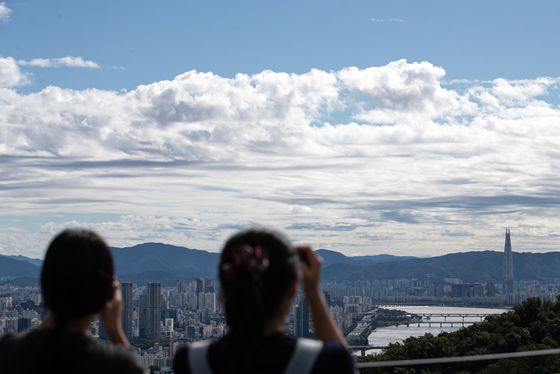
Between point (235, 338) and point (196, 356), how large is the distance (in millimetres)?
110

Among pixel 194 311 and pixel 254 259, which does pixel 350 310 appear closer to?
pixel 194 311

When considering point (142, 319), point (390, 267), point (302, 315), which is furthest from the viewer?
point (390, 267)

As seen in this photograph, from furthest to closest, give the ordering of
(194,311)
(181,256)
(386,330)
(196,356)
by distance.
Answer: (181,256) < (194,311) < (386,330) < (196,356)

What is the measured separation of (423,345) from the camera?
19.7m

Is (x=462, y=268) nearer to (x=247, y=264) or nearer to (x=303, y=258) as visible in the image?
(x=303, y=258)

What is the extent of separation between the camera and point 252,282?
157cm

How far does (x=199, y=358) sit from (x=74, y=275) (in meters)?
A: 0.27

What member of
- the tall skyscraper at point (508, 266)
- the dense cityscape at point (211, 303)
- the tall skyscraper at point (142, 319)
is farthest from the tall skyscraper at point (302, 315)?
the tall skyscraper at point (508, 266)

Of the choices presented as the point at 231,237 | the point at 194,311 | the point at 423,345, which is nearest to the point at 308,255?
the point at 231,237

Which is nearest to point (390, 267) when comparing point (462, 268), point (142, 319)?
point (462, 268)

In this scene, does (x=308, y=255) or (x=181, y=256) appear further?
(x=181, y=256)

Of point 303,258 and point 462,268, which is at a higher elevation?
point 303,258

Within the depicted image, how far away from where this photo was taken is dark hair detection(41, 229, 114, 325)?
1703 mm

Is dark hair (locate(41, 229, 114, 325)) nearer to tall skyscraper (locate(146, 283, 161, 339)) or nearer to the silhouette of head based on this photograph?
the silhouette of head
